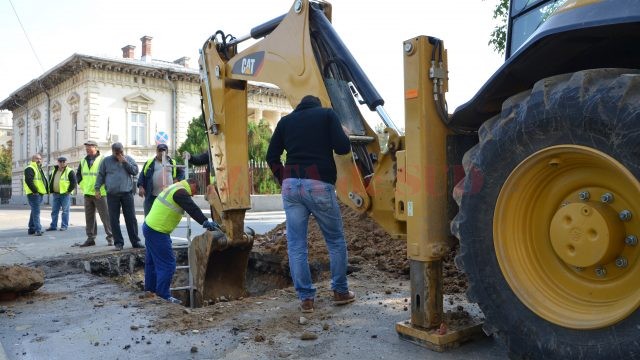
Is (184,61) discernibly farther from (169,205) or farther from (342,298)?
(342,298)

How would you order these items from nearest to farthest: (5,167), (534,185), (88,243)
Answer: (534,185) < (88,243) < (5,167)

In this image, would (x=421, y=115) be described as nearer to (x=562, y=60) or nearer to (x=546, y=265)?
(x=562, y=60)

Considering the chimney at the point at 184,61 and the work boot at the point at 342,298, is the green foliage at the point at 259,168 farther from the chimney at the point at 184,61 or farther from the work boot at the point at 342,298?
the work boot at the point at 342,298

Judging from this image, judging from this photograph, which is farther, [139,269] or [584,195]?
[139,269]

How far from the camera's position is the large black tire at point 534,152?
209cm

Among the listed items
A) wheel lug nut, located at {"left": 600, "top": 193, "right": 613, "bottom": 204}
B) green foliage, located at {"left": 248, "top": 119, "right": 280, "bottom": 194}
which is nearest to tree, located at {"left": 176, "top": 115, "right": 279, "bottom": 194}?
green foliage, located at {"left": 248, "top": 119, "right": 280, "bottom": 194}

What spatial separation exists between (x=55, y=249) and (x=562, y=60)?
8311 mm

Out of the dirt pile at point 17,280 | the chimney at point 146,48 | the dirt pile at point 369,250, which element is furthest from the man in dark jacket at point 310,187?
the chimney at point 146,48

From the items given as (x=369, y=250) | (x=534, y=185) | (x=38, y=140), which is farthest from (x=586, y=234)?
(x=38, y=140)

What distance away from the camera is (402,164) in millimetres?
3355

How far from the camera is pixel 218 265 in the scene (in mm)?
6023

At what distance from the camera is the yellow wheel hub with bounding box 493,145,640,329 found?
221 centimetres

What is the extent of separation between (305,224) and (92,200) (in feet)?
21.5

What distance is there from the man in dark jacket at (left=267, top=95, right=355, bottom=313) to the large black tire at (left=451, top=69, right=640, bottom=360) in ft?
5.03
